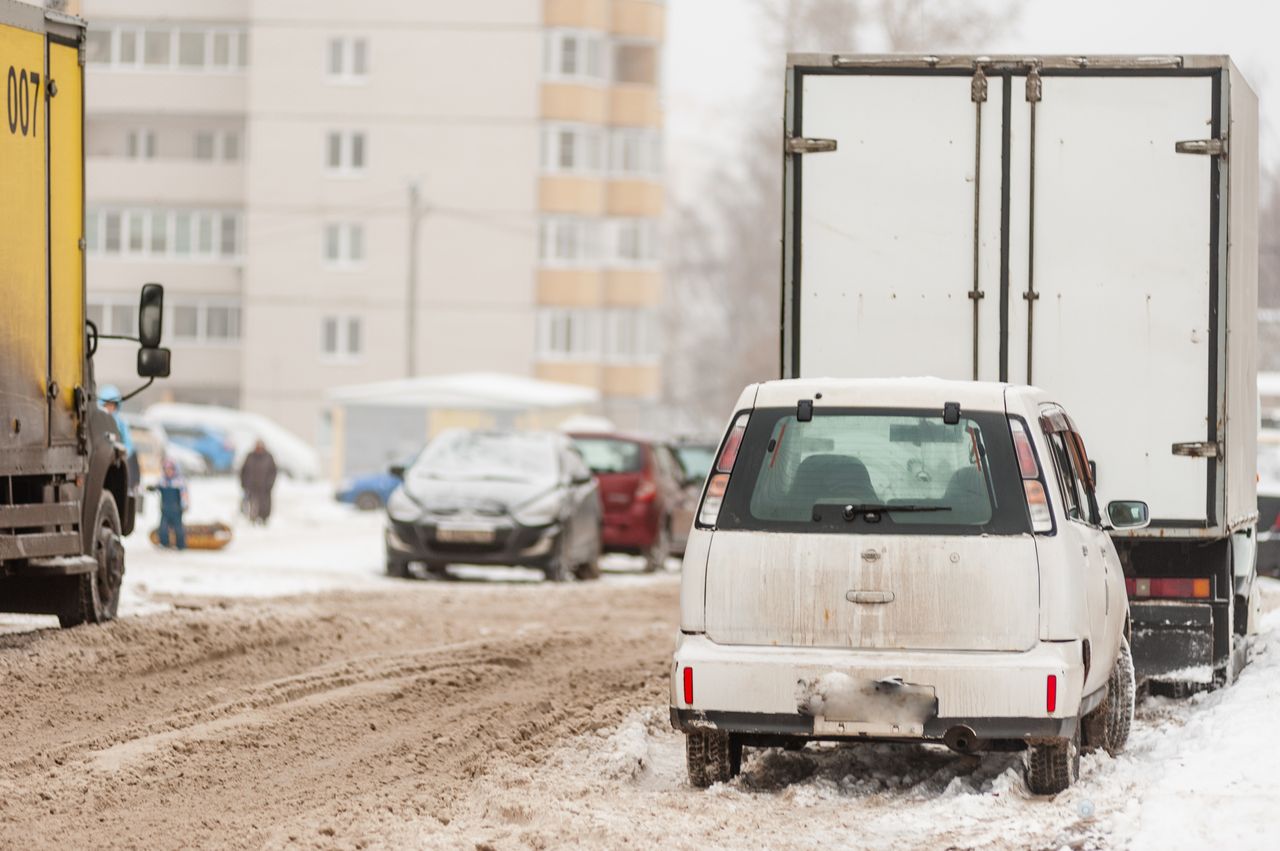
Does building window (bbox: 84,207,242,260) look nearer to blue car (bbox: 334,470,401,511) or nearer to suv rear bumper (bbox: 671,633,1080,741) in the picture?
blue car (bbox: 334,470,401,511)

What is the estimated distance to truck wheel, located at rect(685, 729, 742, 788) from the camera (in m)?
9.08

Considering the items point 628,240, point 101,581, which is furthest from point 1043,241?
point 628,240

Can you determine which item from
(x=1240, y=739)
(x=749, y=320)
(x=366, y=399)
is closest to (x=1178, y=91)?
(x=1240, y=739)

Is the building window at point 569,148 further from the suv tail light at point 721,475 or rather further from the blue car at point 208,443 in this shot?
the suv tail light at point 721,475

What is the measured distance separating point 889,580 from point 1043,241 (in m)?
3.32

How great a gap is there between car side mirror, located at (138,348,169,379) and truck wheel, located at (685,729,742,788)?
263 inches

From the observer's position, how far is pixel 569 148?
237 feet

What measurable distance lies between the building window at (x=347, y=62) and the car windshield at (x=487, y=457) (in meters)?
48.3

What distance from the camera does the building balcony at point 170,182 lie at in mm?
75062

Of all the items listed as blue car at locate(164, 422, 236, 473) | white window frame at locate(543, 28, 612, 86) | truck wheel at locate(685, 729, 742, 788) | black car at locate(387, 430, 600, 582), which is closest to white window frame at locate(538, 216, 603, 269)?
white window frame at locate(543, 28, 612, 86)

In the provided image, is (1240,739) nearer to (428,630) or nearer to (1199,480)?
(1199,480)

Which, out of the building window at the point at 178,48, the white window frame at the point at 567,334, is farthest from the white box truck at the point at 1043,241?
the building window at the point at 178,48

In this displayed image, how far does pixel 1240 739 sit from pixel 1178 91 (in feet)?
11.1

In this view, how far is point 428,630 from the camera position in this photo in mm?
16984
